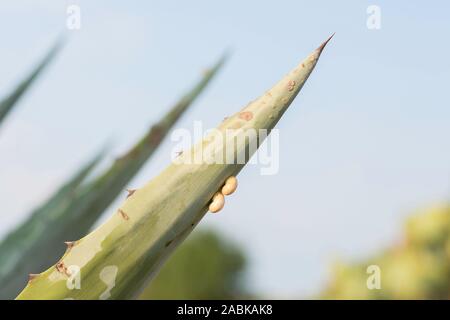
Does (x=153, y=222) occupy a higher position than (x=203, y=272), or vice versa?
(x=153, y=222)

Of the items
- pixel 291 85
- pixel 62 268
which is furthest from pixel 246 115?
pixel 62 268

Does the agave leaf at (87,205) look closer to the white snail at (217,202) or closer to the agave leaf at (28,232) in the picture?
the agave leaf at (28,232)

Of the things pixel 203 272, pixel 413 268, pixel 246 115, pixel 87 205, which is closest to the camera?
pixel 246 115

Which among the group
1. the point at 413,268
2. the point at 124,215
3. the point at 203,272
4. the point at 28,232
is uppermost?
the point at 124,215

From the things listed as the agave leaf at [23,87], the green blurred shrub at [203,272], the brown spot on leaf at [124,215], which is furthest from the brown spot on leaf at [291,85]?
the green blurred shrub at [203,272]

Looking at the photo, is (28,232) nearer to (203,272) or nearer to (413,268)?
(413,268)

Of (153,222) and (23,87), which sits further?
(23,87)
